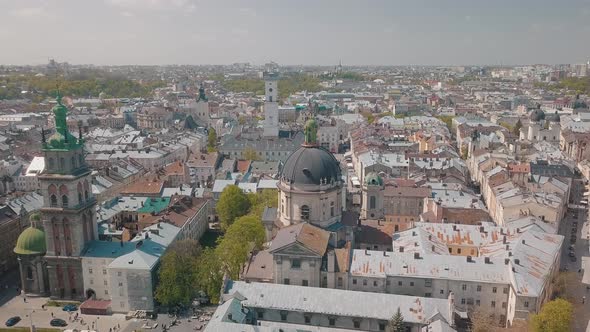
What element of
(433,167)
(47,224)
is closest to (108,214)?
(47,224)

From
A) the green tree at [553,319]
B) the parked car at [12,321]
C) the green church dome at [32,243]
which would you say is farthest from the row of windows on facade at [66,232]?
the green tree at [553,319]

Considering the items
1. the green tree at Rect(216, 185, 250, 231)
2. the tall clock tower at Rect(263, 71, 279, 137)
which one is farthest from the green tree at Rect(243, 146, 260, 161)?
the green tree at Rect(216, 185, 250, 231)

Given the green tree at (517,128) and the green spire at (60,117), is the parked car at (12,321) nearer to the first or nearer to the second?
the green spire at (60,117)

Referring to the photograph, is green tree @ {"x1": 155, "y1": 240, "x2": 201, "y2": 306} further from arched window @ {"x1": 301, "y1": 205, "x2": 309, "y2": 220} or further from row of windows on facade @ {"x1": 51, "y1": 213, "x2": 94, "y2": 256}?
arched window @ {"x1": 301, "y1": 205, "x2": 309, "y2": 220}

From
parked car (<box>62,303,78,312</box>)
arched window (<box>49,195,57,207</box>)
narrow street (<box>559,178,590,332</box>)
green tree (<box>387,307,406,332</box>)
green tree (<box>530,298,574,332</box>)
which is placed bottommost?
parked car (<box>62,303,78,312</box>)

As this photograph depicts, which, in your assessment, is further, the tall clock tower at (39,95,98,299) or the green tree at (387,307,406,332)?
the tall clock tower at (39,95,98,299)
